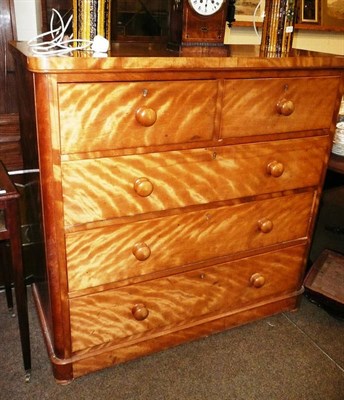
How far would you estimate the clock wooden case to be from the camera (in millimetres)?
1414

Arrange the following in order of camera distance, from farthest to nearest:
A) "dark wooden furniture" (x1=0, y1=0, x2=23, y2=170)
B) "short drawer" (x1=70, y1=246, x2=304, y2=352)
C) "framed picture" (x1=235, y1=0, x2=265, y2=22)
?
"framed picture" (x1=235, y1=0, x2=265, y2=22) < "dark wooden furniture" (x1=0, y1=0, x2=23, y2=170) < "short drawer" (x1=70, y1=246, x2=304, y2=352)

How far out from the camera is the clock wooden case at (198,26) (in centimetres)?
141

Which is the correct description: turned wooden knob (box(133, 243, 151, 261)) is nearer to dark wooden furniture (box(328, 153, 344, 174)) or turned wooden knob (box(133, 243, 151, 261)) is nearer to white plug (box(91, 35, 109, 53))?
white plug (box(91, 35, 109, 53))

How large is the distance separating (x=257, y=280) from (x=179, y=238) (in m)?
0.45

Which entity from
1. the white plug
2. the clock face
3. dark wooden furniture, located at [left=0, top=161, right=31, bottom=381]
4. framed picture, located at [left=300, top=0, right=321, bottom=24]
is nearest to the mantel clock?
the clock face

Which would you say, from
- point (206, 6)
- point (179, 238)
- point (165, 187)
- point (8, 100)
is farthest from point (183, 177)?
point (8, 100)

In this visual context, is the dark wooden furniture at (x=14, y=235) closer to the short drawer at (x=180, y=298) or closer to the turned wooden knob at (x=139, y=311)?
the short drawer at (x=180, y=298)

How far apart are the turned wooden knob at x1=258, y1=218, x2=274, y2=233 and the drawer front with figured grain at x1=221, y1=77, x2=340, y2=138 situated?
36 centimetres

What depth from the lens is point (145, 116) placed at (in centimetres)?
121

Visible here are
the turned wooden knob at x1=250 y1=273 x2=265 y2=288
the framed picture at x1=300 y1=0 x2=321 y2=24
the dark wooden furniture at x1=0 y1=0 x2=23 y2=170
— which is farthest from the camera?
the framed picture at x1=300 y1=0 x2=321 y2=24

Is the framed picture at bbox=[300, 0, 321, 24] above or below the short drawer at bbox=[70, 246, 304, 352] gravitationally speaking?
above

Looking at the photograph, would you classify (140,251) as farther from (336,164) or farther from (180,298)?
(336,164)

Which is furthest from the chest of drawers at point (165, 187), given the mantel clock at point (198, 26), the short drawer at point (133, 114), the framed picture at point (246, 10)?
the framed picture at point (246, 10)

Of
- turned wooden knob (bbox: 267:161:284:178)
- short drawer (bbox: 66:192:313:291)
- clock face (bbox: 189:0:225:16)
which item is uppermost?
clock face (bbox: 189:0:225:16)
